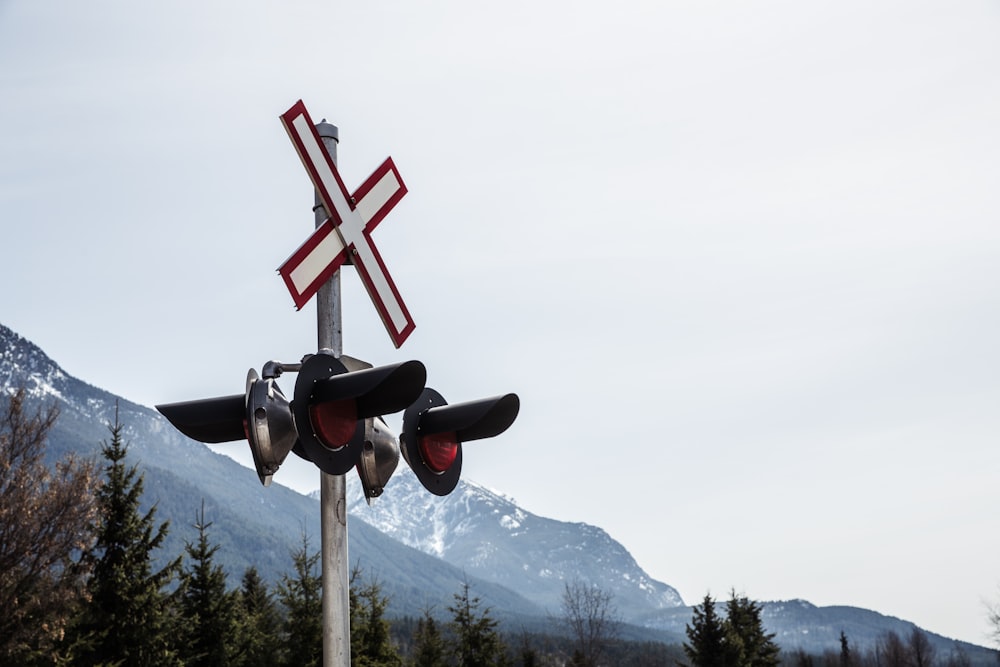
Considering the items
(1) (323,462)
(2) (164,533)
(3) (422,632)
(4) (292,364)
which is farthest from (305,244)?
(3) (422,632)

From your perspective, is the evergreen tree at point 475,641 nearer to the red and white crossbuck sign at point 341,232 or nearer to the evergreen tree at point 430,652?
the evergreen tree at point 430,652

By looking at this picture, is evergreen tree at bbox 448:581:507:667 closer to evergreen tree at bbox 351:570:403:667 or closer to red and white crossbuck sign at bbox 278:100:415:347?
evergreen tree at bbox 351:570:403:667

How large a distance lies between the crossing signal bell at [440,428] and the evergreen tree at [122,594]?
21914 millimetres

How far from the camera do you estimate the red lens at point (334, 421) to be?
3.88m

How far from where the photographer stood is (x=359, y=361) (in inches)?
162

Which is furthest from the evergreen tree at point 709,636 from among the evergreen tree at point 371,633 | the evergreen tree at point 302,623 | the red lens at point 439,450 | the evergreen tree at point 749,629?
the red lens at point 439,450

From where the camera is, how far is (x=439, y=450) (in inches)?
179

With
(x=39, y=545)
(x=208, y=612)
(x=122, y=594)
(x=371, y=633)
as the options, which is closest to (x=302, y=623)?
(x=371, y=633)

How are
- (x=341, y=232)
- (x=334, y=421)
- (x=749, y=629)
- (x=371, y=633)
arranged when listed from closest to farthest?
(x=334, y=421) → (x=341, y=232) → (x=371, y=633) → (x=749, y=629)

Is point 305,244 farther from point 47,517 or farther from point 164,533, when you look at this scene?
point 164,533

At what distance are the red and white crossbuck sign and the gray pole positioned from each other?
0.19 metres

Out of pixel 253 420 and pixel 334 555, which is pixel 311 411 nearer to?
pixel 253 420

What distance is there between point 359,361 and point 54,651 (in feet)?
73.5

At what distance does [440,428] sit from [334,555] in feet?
2.47
